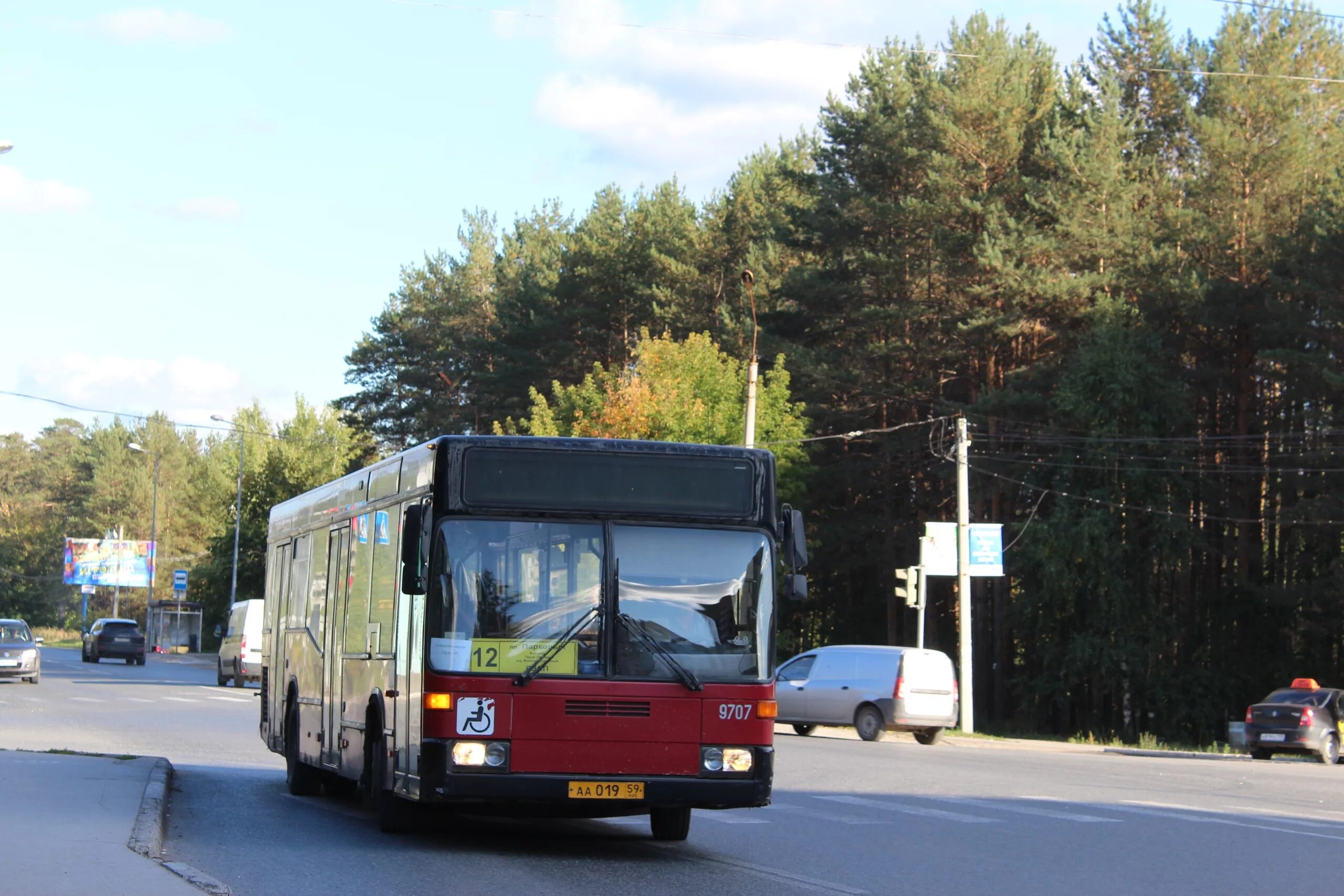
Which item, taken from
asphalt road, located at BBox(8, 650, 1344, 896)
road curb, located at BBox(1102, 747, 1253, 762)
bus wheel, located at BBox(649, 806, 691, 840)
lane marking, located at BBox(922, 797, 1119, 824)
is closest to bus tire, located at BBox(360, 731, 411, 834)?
asphalt road, located at BBox(8, 650, 1344, 896)

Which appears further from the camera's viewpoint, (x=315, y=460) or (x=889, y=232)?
(x=315, y=460)

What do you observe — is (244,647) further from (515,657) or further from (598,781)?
(598,781)

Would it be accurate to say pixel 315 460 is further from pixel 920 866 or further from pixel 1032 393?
pixel 920 866

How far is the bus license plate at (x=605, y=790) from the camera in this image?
10.4 metres

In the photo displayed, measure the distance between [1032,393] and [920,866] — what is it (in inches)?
1504

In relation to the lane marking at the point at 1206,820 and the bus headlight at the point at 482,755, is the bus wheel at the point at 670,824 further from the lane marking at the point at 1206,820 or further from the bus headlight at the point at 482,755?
the lane marking at the point at 1206,820

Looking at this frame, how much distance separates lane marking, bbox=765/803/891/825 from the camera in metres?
14.2

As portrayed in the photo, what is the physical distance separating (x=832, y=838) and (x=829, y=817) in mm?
1827

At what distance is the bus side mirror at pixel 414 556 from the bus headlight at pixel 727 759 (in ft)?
6.88

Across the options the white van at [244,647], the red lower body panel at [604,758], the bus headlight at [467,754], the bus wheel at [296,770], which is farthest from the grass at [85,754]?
the white van at [244,647]

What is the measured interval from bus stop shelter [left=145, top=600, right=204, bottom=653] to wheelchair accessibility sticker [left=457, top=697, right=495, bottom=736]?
81.1 metres

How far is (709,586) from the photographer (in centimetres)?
1084

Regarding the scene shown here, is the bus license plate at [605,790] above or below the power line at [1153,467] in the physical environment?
below

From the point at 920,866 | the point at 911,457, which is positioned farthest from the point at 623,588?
the point at 911,457
